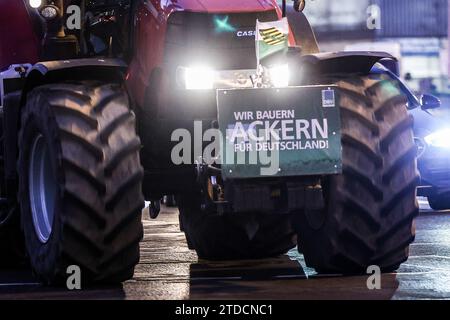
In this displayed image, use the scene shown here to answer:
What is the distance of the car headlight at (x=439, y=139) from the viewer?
56.0 feet

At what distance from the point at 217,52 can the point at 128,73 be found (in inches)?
29.5

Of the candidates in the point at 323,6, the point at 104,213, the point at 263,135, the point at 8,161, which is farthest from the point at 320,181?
the point at 323,6

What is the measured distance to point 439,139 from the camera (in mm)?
17094

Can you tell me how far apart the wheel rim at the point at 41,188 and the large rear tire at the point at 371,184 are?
2.10 meters

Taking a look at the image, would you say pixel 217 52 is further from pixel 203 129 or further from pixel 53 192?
pixel 53 192

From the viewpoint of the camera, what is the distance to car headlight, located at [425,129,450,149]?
17062 millimetres

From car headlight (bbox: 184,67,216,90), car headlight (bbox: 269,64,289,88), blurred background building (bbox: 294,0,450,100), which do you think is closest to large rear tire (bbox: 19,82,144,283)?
car headlight (bbox: 184,67,216,90)

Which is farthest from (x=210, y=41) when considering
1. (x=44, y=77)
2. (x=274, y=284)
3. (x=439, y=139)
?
(x=439, y=139)

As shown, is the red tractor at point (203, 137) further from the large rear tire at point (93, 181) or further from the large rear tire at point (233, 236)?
the large rear tire at point (233, 236)

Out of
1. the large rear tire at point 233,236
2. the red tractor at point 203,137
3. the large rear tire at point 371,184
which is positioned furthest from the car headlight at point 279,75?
the large rear tire at point 233,236

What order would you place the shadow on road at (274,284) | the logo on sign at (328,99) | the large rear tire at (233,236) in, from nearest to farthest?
the shadow on road at (274,284) → the logo on sign at (328,99) → the large rear tire at (233,236)

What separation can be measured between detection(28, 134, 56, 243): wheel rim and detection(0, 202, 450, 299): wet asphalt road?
46cm

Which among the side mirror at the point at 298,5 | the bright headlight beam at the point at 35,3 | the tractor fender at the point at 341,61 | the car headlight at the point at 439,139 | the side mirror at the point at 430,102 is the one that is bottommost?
the car headlight at the point at 439,139

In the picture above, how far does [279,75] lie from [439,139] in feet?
23.4
